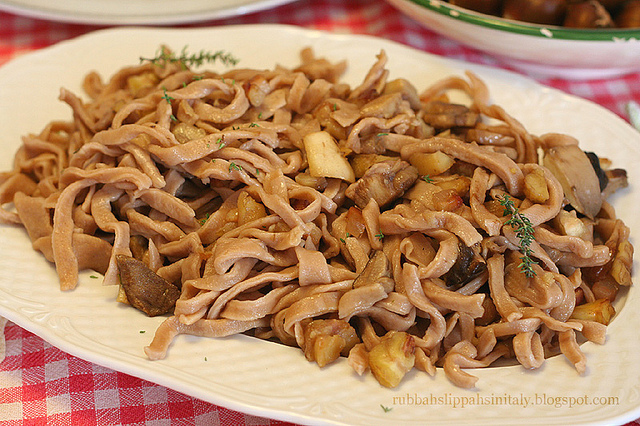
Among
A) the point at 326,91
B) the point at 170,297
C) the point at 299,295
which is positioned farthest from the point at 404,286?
the point at 326,91

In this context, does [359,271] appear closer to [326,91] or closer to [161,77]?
[326,91]

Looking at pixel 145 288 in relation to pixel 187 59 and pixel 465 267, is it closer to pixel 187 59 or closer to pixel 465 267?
pixel 465 267

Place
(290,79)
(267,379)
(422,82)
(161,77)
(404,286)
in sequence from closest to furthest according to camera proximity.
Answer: (267,379), (404,286), (290,79), (161,77), (422,82)

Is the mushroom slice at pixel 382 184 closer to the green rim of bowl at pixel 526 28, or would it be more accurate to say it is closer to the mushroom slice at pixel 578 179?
the mushroom slice at pixel 578 179

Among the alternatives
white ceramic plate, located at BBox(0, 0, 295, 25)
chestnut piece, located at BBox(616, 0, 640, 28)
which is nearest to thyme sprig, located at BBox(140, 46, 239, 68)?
white ceramic plate, located at BBox(0, 0, 295, 25)

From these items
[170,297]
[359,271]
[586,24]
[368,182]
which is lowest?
[170,297]

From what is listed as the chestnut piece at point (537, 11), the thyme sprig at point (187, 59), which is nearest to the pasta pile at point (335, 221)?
the thyme sprig at point (187, 59)

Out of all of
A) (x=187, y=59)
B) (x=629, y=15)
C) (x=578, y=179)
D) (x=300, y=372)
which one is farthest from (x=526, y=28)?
(x=300, y=372)
